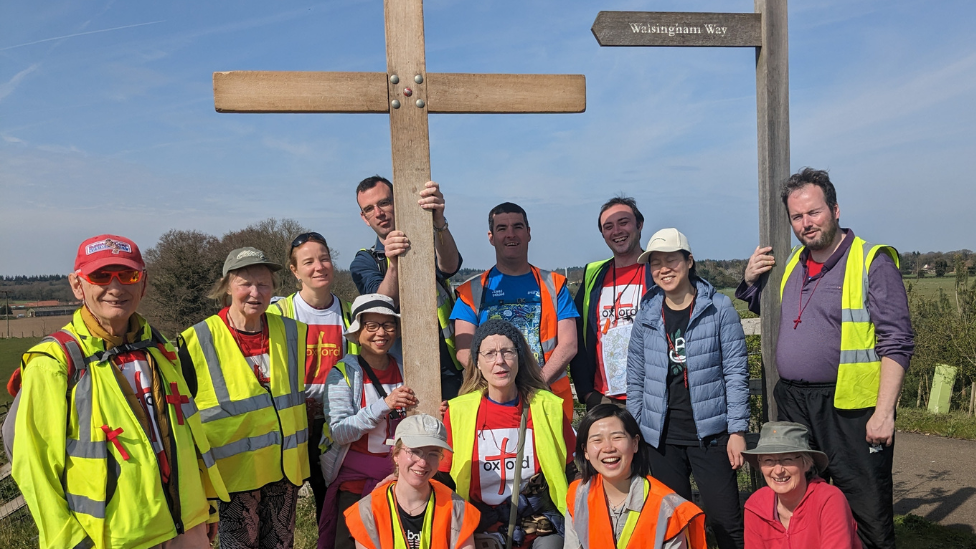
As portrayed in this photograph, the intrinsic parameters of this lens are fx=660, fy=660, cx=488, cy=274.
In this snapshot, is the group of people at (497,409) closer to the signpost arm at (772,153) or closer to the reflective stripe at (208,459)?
the reflective stripe at (208,459)

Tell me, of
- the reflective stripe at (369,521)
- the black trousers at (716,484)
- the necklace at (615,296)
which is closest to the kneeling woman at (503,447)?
the reflective stripe at (369,521)

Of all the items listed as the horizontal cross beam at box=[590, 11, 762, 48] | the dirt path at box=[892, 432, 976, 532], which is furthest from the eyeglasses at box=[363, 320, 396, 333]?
the dirt path at box=[892, 432, 976, 532]

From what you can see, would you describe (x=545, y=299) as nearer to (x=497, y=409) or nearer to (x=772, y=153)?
(x=497, y=409)

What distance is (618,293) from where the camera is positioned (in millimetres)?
4312

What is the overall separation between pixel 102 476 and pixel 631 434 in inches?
Answer: 89.0

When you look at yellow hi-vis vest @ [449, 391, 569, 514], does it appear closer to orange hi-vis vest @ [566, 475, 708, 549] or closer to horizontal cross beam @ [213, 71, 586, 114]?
orange hi-vis vest @ [566, 475, 708, 549]

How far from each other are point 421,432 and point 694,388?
1524mm

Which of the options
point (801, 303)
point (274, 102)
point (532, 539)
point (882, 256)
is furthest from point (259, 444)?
point (882, 256)

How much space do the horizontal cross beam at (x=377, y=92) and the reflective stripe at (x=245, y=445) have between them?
1.62m

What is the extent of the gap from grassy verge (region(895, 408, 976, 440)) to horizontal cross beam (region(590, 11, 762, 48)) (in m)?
7.60

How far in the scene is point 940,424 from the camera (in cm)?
940

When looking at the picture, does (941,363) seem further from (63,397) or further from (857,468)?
(63,397)

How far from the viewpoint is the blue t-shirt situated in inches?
161

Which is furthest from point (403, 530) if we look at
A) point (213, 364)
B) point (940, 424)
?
point (940, 424)
